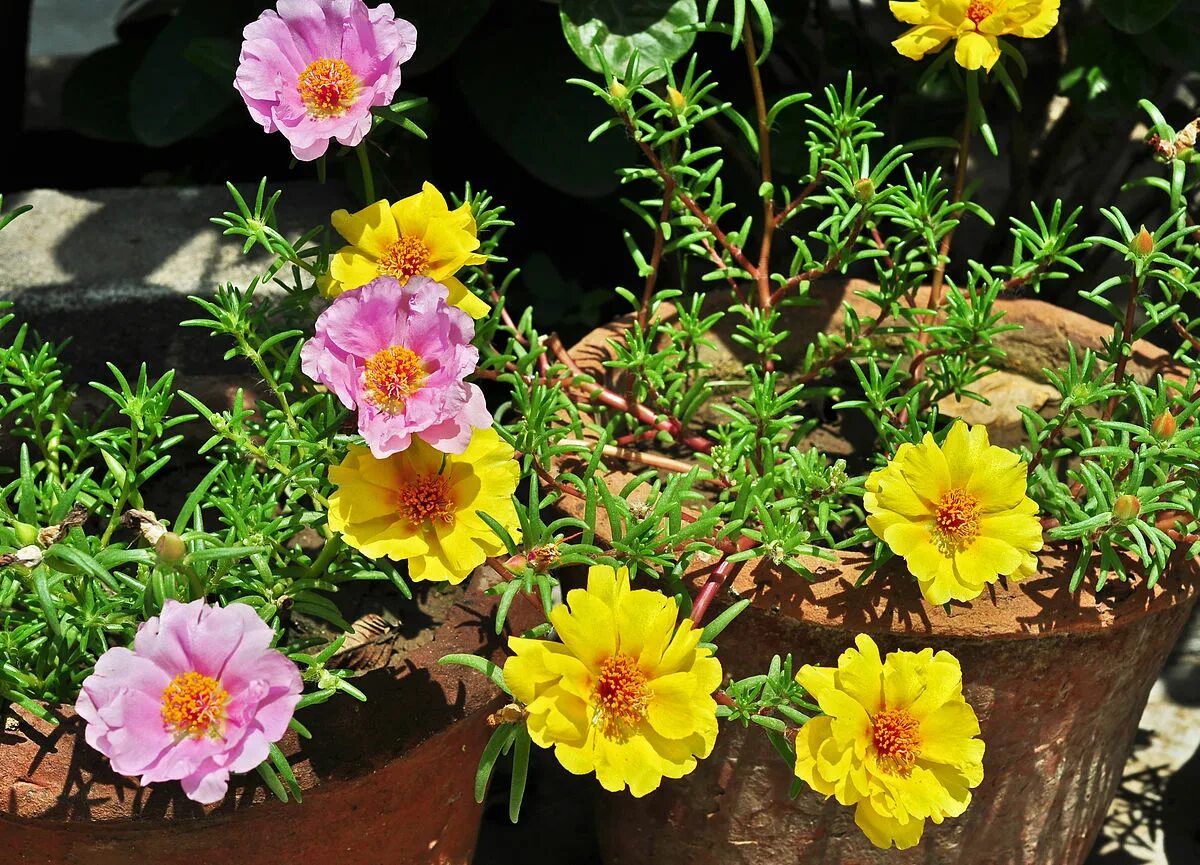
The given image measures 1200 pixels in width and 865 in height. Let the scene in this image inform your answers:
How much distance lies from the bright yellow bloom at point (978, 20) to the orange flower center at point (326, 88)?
22.5 inches

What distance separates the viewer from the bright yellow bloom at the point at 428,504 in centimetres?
117

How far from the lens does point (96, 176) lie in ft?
8.92

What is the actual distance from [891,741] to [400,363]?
0.54m

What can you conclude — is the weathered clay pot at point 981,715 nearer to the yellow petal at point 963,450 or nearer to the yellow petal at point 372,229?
the yellow petal at point 963,450

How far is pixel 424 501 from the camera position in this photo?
119cm

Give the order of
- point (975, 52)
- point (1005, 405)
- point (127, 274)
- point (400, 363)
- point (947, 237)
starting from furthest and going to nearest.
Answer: point (127, 274)
point (1005, 405)
point (947, 237)
point (975, 52)
point (400, 363)

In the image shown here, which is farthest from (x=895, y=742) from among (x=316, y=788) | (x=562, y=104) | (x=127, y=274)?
(x=127, y=274)

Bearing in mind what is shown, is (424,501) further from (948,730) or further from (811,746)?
(948,730)

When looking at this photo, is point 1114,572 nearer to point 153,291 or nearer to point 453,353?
point 453,353

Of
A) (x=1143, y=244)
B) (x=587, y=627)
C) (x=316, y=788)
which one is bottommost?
(x=316, y=788)

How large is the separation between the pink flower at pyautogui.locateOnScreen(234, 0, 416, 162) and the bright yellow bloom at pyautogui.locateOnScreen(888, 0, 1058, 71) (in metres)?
0.53

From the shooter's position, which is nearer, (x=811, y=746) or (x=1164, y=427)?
(x=811, y=746)

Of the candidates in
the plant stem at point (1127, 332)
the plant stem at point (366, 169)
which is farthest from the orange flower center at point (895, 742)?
the plant stem at point (366, 169)

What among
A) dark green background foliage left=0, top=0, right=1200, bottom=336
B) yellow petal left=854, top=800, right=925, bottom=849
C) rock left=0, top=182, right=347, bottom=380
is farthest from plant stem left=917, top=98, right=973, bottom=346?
rock left=0, top=182, right=347, bottom=380
